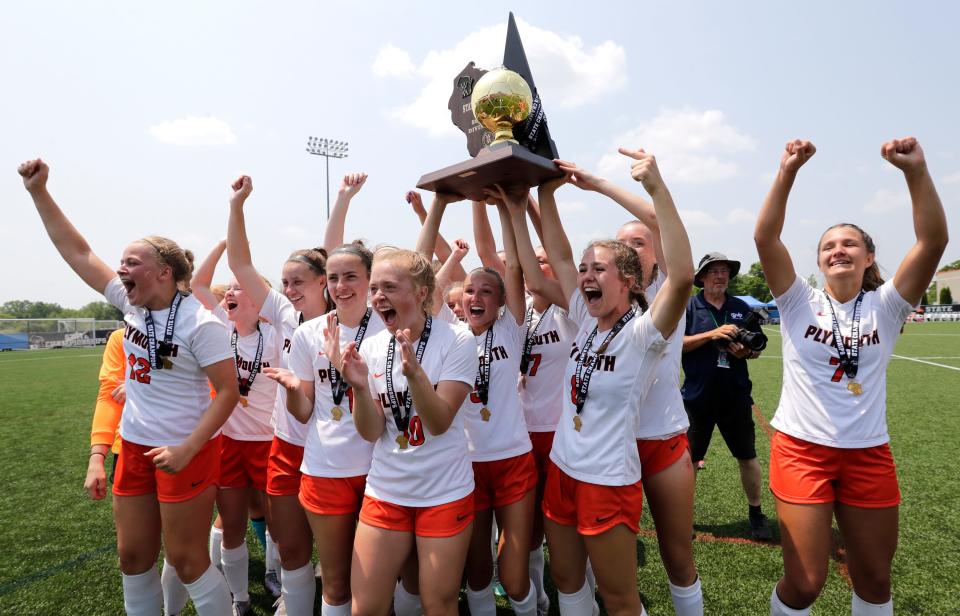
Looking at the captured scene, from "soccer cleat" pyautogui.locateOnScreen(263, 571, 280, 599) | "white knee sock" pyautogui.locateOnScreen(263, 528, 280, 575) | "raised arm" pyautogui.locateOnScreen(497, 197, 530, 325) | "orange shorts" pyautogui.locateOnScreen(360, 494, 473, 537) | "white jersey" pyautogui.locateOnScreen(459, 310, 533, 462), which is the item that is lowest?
"soccer cleat" pyautogui.locateOnScreen(263, 571, 280, 599)

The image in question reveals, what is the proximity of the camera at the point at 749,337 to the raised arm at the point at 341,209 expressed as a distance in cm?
306

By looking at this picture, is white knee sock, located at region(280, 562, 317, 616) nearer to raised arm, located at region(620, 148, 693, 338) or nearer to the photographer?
raised arm, located at region(620, 148, 693, 338)

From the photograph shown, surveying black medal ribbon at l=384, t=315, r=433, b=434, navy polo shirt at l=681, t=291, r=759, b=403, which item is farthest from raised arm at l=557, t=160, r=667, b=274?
navy polo shirt at l=681, t=291, r=759, b=403

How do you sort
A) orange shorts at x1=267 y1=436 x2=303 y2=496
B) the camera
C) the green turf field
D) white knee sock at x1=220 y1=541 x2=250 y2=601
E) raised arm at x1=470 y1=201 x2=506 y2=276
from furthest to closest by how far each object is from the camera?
1. the camera
2. raised arm at x1=470 y1=201 x2=506 y2=276
3. the green turf field
4. white knee sock at x1=220 y1=541 x2=250 y2=601
5. orange shorts at x1=267 y1=436 x2=303 y2=496

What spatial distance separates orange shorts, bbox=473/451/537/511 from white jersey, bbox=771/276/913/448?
51.8 inches

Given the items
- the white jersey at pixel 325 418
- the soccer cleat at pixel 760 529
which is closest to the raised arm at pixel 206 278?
the white jersey at pixel 325 418

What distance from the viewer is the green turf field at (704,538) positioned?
3.43 metres

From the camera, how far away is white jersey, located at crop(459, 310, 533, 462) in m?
2.69

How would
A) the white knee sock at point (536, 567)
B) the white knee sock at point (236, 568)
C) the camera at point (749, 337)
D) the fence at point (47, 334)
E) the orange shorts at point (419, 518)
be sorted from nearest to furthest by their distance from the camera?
the orange shorts at point (419, 518), the white knee sock at point (536, 567), the white knee sock at point (236, 568), the camera at point (749, 337), the fence at point (47, 334)

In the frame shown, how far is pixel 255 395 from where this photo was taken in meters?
3.36

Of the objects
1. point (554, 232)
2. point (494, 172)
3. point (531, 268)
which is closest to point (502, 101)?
point (494, 172)

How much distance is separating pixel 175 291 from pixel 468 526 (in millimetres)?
1957

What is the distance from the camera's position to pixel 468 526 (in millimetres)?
2297

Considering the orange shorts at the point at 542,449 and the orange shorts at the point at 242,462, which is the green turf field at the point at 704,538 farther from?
the orange shorts at the point at 542,449
